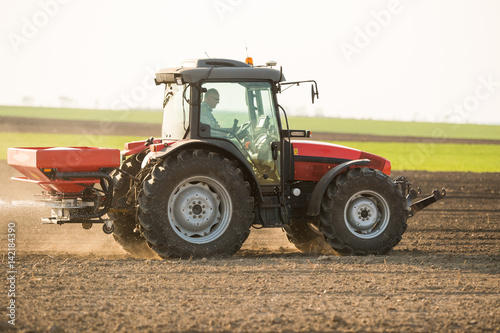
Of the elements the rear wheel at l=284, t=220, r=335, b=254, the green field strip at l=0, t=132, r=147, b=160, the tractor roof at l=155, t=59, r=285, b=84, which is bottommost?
the rear wheel at l=284, t=220, r=335, b=254

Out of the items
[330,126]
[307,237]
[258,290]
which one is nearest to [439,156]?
[307,237]

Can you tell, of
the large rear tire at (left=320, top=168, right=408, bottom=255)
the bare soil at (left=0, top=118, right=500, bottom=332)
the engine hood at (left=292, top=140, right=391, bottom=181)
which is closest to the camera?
the bare soil at (left=0, top=118, right=500, bottom=332)

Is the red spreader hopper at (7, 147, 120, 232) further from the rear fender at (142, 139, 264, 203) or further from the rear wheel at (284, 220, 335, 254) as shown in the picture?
the rear wheel at (284, 220, 335, 254)

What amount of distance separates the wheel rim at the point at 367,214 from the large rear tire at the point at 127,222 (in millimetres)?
2763

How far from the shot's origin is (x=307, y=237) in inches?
376

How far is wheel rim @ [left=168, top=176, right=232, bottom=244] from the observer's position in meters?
8.02

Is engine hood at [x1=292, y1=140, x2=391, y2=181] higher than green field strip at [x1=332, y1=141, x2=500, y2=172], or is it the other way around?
engine hood at [x1=292, y1=140, x2=391, y2=181]

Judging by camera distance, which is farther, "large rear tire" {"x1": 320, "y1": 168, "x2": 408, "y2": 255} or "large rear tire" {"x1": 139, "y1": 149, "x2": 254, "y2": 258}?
"large rear tire" {"x1": 320, "y1": 168, "x2": 408, "y2": 255}

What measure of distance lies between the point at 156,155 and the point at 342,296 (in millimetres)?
2857

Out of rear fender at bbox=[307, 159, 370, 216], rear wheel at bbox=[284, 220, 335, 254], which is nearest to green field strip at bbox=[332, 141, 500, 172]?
rear wheel at bbox=[284, 220, 335, 254]

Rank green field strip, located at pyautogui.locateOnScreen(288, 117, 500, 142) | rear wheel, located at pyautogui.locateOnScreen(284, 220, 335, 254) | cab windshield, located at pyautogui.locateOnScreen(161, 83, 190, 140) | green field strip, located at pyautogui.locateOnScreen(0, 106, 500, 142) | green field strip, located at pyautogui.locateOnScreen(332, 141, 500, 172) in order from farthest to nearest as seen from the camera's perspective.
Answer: green field strip, located at pyautogui.locateOnScreen(288, 117, 500, 142), green field strip, located at pyautogui.locateOnScreen(0, 106, 500, 142), green field strip, located at pyautogui.locateOnScreen(332, 141, 500, 172), rear wheel, located at pyautogui.locateOnScreen(284, 220, 335, 254), cab windshield, located at pyautogui.locateOnScreen(161, 83, 190, 140)

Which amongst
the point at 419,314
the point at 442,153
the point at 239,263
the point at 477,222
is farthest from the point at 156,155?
the point at 442,153

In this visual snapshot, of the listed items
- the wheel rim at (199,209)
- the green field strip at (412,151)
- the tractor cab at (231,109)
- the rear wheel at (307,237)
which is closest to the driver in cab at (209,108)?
the tractor cab at (231,109)

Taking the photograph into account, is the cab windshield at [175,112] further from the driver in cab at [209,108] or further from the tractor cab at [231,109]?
the driver in cab at [209,108]
